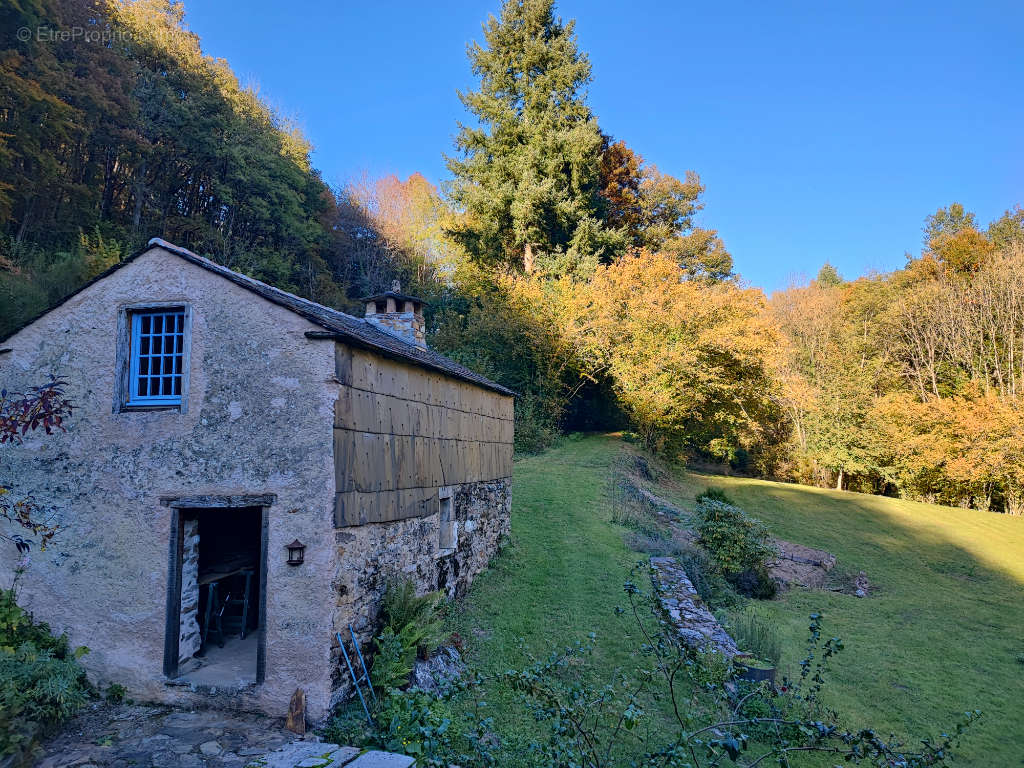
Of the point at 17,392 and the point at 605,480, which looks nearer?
the point at 17,392

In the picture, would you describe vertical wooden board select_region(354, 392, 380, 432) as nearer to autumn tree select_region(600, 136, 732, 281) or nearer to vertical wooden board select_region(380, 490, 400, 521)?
vertical wooden board select_region(380, 490, 400, 521)

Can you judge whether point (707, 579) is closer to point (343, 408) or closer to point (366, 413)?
point (366, 413)

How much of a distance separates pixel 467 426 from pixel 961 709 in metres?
9.84

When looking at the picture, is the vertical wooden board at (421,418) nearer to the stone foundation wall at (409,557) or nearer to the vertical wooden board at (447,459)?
the vertical wooden board at (447,459)

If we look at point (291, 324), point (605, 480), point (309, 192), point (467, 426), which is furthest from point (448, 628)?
point (309, 192)

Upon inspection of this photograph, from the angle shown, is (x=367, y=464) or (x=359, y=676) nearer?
(x=359, y=676)

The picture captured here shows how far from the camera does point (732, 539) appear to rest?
1476cm

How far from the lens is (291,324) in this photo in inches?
287

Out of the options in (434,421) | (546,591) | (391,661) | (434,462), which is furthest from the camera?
(546,591)

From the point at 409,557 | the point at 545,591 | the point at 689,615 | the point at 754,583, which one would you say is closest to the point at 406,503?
the point at 409,557

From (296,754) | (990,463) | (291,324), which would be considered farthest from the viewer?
(990,463)

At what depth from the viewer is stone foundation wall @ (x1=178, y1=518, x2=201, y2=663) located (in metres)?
7.42

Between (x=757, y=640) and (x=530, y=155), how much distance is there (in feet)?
91.5

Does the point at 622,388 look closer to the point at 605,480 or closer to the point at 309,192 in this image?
the point at 605,480
